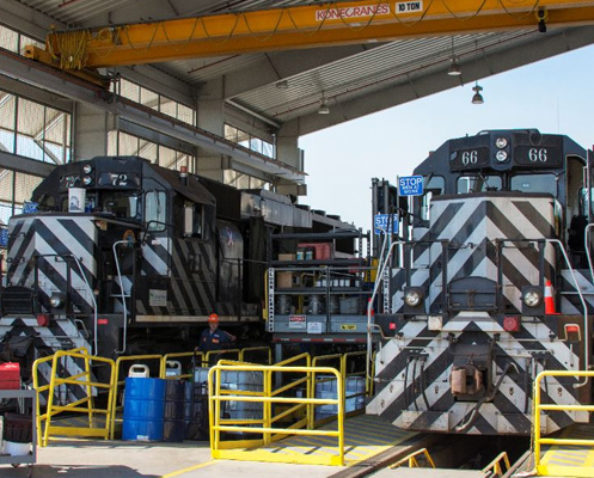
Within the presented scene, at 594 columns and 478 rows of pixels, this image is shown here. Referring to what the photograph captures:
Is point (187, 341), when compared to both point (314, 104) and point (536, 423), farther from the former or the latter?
point (314, 104)

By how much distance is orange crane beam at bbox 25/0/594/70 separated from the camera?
17.7 metres

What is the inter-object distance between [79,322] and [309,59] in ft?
55.3

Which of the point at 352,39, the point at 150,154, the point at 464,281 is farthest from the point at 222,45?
the point at 464,281

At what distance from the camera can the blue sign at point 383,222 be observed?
10.7 m

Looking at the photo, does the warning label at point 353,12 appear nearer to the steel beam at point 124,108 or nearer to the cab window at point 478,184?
the steel beam at point 124,108

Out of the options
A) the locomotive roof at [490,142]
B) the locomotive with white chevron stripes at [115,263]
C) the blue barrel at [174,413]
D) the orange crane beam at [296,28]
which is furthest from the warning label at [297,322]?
the orange crane beam at [296,28]

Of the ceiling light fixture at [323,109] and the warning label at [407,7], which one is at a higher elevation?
the ceiling light fixture at [323,109]

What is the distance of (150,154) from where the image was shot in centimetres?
2670

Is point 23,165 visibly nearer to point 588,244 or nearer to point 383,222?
point 383,222

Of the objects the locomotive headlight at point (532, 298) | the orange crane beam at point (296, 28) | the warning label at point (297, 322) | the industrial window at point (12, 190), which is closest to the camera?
the locomotive headlight at point (532, 298)

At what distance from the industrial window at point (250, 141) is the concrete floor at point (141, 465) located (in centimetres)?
2141

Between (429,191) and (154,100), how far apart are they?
56.0 feet

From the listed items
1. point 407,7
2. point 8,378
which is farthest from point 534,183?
point 407,7

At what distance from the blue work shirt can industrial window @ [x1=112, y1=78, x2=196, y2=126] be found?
11.4 meters
